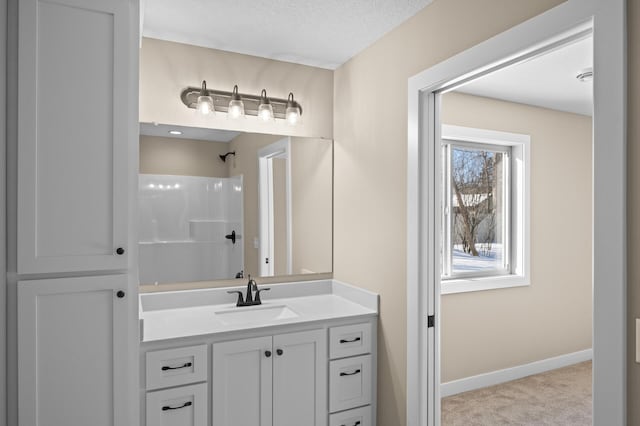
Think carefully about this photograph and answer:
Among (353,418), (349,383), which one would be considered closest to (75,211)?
(349,383)

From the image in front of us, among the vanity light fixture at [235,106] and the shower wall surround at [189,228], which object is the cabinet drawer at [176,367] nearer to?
the shower wall surround at [189,228]

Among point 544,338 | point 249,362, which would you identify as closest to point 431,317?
point 249,362

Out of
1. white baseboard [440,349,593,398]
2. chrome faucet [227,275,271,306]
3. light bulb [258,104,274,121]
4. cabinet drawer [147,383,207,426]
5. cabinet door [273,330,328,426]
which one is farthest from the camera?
white baseboard [440,349,593,398]

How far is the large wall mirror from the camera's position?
2434 mm

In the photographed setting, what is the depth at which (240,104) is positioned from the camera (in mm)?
2551

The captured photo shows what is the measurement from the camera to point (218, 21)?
2219 mm

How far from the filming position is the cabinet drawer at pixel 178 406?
1.89 metres

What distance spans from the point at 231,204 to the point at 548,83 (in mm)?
2378

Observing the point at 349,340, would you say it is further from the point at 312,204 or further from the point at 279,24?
the point at 279,24

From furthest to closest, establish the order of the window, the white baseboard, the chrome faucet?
the window
the white baseboard
the chrome faucet

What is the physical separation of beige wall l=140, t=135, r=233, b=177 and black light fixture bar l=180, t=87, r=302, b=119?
8.9 inches

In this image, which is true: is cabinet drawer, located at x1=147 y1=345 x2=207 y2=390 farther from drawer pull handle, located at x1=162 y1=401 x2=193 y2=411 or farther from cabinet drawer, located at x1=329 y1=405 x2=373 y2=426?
cabinet drawer, located at x1=329 y1=405 x2=373 y2=426

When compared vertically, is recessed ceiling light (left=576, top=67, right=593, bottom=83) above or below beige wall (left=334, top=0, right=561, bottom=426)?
above

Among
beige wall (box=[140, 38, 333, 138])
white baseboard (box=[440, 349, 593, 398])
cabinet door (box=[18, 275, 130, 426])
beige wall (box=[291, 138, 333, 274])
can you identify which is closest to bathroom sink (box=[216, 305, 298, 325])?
beige wall (box=[291, 138, 333, 274])
